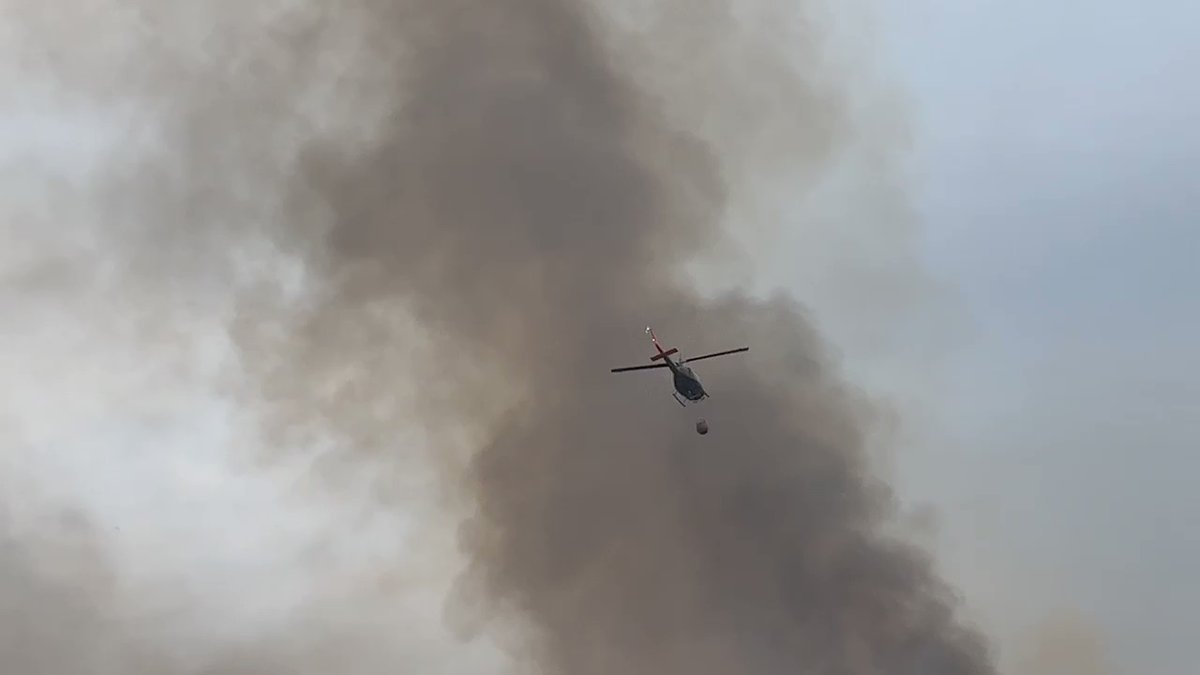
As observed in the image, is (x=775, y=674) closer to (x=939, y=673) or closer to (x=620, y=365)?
(x=939, y=673)

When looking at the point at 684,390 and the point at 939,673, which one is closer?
the point at 684,390

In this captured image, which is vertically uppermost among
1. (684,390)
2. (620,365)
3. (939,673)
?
(620,365)

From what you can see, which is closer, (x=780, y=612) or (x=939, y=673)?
(x=939, y=673)

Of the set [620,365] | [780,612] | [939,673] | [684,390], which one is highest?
[620,365]

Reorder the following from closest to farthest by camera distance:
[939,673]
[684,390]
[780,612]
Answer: [684,390]
[939,673]
[780,612]

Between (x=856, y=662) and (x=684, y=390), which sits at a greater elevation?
(x=684, y=390)

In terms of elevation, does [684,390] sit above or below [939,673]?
above

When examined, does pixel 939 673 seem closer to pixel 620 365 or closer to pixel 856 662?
pixel 856 662

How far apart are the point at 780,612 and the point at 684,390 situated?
19.1m

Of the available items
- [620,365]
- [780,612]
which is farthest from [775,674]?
[620,365]

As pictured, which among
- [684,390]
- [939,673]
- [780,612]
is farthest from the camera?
[780,612]

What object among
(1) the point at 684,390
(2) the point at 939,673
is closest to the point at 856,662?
(2) the point at 939,673

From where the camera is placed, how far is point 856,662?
7006 cm

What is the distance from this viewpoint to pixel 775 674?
236 feet
